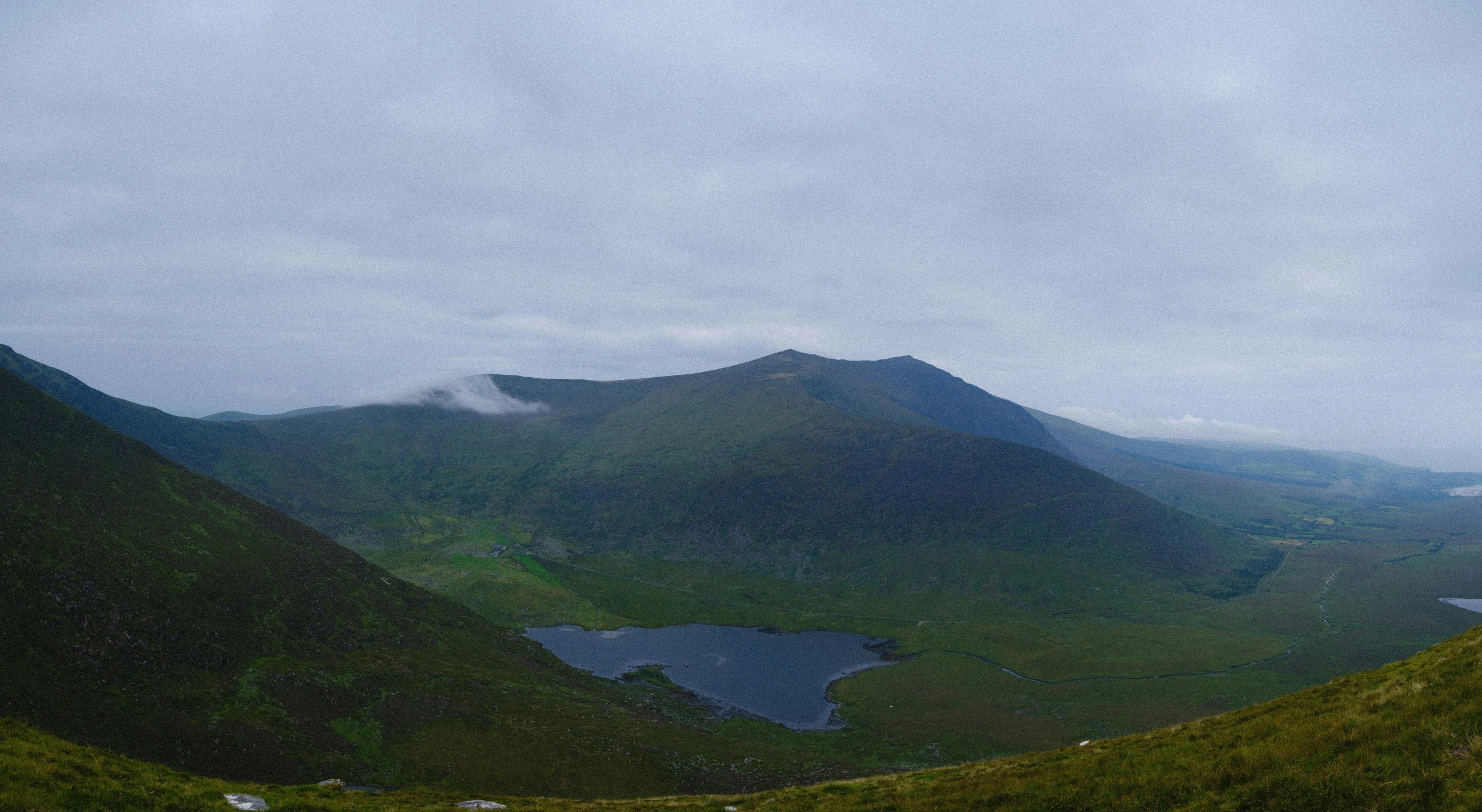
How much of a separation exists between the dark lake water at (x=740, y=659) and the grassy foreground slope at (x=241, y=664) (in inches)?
1098

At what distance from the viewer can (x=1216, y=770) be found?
20.6 meters

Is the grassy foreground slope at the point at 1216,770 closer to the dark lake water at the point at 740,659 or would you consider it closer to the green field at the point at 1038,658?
the green field at the point at 1038,658

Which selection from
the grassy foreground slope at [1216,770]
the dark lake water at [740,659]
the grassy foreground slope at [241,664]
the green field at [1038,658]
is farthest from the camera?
the dark lake water at [740,659]

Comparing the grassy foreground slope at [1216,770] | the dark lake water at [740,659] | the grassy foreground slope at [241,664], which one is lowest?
the dark lake water at [740,659]

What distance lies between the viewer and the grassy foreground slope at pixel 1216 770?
17016 millimetres

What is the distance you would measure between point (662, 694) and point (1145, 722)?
295 ft

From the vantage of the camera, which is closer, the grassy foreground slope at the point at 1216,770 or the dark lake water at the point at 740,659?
the grassy foreground slope at the point at 1216,770

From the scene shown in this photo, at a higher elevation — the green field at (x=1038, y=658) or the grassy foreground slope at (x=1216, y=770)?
the grassy foreground slope at (x=1216, y=770)

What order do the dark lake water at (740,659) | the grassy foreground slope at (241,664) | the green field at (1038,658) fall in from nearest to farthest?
the grassy foreground slope at (241,664) → the green field at (1038,658) → the dark lake water at (740,659)

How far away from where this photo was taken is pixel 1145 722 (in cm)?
10944

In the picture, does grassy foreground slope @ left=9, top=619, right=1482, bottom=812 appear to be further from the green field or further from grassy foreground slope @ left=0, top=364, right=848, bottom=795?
the green field

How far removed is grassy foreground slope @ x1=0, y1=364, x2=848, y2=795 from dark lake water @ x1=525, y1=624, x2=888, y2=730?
91.5 ft

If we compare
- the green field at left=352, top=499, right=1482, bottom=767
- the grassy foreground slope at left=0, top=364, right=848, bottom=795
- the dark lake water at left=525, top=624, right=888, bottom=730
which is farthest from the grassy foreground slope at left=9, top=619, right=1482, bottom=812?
the dark lake water at left=525, top=624, right=888, bottom=730

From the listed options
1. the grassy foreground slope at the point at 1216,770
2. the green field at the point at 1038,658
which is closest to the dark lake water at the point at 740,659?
the green field at the point at 1038,658
